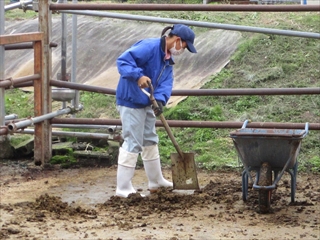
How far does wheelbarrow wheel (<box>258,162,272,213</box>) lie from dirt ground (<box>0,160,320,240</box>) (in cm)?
8

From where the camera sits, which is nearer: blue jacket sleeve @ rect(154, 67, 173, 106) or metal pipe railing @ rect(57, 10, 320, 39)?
blue jacket sleeve @ rect(154, 67, 173, 106)

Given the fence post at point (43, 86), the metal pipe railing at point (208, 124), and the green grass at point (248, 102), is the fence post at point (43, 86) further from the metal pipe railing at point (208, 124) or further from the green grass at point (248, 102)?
the green grass at point (248, 102)

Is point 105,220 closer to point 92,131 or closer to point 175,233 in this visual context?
point 175,233

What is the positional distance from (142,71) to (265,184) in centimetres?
128

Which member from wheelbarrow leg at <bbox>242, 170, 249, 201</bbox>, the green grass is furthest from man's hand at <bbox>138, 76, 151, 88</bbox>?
the green grass

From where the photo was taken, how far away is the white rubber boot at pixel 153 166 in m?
6.26

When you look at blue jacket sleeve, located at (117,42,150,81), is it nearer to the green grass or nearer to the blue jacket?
the blue jacket

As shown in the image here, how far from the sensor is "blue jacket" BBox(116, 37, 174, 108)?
572 cm

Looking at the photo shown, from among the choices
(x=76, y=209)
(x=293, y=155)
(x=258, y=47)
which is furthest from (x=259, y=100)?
(x=76, y=209)

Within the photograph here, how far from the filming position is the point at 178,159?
634cm

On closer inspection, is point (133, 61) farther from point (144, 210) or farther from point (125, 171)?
point (144, 210)

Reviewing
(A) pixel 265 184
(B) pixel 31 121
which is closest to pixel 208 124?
(A) pixel 265 184

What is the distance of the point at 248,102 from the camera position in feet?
28.4

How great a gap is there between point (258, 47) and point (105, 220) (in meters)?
5.08
